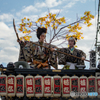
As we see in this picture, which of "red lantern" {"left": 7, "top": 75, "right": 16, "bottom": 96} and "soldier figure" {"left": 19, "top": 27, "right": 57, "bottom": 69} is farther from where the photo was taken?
"soldier figure" {"left": 19, "top": 27, "right": 57, "bottom": 69}

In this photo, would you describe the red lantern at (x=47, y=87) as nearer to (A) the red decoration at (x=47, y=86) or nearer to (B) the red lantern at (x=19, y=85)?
(A) the red decoration at (x=47, y=86)

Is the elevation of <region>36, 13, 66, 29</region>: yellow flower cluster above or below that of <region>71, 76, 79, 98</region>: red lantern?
above

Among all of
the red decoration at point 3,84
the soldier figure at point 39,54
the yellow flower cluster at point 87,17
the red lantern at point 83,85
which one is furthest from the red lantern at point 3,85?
the yellow flower cluster at point 87,17

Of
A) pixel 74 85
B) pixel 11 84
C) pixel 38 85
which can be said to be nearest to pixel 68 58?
pixel 74 85

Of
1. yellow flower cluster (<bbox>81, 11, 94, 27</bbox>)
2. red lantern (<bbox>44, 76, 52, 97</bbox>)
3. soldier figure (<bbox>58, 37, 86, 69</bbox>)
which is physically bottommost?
red lantern (<bbox>44, 76, 52, 97</bbox>)

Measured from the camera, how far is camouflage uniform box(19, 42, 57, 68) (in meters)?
8.23

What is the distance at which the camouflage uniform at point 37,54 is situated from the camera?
8.23 m

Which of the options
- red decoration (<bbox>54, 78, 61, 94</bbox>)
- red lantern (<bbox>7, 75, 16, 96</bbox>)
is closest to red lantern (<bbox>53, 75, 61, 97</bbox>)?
red decoration (<bbox>54, 78, 61, 94</bbox>)

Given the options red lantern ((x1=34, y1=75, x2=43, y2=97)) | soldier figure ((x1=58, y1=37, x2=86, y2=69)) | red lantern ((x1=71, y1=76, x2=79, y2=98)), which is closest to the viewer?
red lantern ((x1=34, y1=75, x2=43, y2=97))

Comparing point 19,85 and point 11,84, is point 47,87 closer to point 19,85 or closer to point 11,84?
point 19,85

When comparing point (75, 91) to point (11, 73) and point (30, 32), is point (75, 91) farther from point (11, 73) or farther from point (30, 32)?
point (30, 32)

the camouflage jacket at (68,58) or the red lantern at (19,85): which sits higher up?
the camouflage jacket at (68,58)

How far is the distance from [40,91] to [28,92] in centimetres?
46

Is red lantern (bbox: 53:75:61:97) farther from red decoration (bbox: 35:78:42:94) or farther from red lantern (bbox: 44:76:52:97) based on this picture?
red decoration (bbox: 35:78:42:94)
